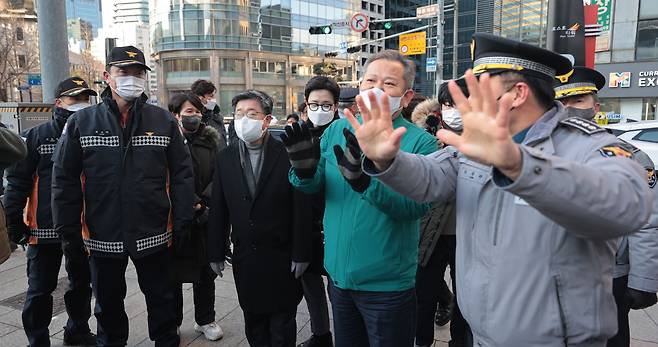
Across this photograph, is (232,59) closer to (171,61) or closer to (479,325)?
(171,61)

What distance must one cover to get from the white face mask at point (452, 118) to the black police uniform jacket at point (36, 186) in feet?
10.6

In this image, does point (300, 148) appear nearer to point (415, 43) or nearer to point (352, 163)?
point (352, 163)

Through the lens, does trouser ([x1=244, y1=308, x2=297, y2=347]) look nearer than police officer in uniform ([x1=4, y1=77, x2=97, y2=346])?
Yes

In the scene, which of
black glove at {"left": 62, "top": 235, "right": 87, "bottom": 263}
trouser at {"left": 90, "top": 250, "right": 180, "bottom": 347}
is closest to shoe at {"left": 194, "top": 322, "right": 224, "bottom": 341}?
trouser at {"left": 90, "top": 250, "right": 180, "bottom": 347}

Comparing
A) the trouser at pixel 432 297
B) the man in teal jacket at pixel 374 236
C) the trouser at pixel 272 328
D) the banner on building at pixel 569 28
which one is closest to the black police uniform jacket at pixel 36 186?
the trouser at pixel 272 328

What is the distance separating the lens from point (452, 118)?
12.3 ft

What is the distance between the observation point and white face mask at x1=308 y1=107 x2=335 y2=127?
3.79 m

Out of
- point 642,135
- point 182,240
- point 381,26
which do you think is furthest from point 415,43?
point 182,240

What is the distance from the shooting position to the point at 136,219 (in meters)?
3.09

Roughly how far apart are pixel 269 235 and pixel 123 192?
109 centimetres

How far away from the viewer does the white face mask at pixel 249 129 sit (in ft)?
10.0

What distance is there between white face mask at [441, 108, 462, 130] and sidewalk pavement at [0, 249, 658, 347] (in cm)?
186

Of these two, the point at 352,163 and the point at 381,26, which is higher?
the point at 381,26

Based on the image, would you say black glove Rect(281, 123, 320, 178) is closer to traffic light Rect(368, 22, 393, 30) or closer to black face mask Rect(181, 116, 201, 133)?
black face mask Rect(181, 116, 201, 133)
